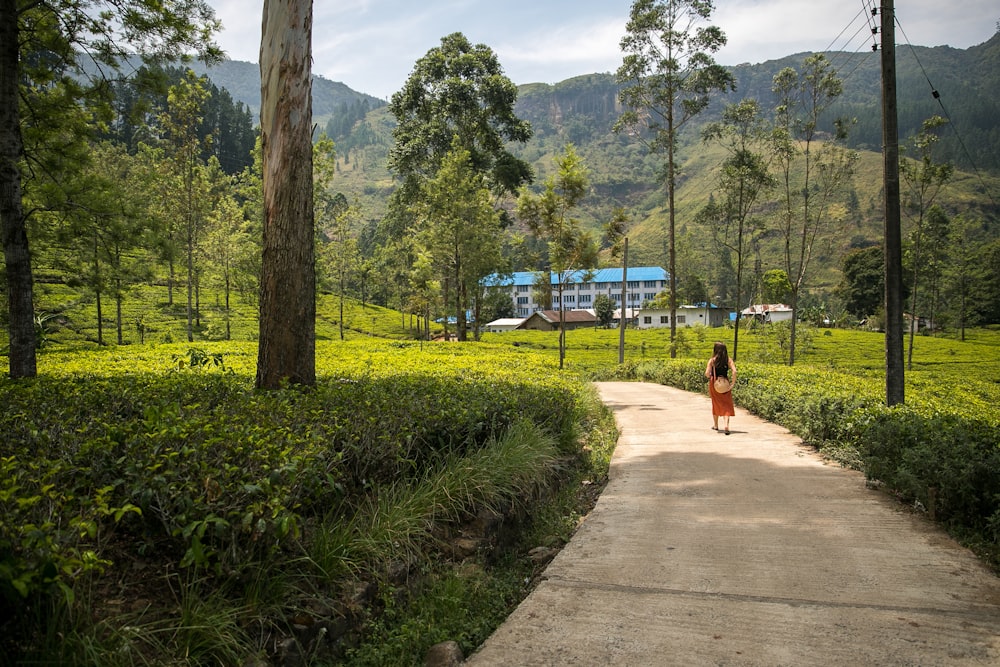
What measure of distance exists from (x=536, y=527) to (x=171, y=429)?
3.23m

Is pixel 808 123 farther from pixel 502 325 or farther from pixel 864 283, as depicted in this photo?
pixel 502 325

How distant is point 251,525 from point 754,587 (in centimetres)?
299

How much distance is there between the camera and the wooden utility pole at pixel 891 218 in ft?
29.2

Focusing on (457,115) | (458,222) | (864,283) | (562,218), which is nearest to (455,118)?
(457,115)

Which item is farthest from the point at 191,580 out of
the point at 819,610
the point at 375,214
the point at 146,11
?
the point at 375,214

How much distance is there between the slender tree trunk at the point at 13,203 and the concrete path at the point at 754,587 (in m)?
7.01

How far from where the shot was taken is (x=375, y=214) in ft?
607

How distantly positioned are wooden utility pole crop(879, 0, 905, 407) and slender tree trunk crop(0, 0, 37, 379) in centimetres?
1111

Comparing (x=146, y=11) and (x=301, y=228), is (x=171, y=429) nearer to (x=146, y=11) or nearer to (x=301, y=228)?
(x=301, y=228)

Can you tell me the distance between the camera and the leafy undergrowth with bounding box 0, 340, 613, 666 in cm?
239

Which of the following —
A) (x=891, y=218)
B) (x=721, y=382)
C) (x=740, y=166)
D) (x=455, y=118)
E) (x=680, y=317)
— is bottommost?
(x=680, y=317)

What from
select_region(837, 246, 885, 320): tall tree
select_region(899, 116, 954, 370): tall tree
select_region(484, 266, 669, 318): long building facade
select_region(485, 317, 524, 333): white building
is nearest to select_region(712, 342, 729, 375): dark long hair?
select_region(899, 116, 954, 370): tall tree

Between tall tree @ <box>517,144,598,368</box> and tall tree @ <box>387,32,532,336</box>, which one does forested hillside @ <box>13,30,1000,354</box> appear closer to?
tall tree @ <box>517,144,598,368</box>

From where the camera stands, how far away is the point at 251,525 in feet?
9.67
